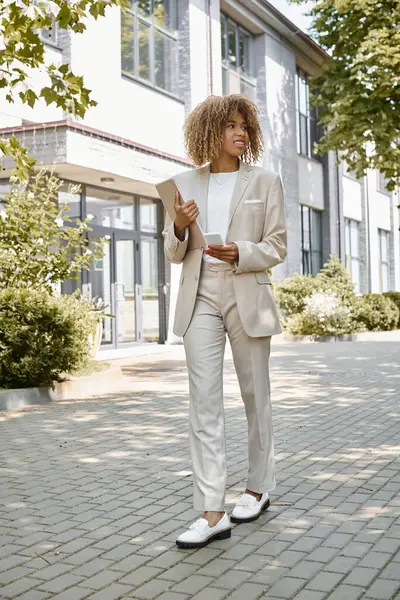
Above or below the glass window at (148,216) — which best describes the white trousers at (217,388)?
below

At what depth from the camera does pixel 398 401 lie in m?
9.24

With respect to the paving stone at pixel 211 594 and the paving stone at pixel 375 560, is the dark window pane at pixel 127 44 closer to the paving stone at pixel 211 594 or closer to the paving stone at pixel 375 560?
the paving stone at pixel 375 560

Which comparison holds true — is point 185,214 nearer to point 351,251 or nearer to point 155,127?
point 155,127

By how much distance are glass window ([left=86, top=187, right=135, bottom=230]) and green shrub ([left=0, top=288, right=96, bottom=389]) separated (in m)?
6.84

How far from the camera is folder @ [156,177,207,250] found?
14.0 feet

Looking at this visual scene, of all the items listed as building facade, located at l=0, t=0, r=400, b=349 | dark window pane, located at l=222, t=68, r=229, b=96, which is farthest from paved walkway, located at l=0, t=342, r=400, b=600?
dark window pane, located at l=222, t=68, r=229, b=96

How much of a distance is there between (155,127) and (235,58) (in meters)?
6.42

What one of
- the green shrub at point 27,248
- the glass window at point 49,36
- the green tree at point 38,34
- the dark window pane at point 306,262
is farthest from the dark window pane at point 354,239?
the green tree at point 38,34

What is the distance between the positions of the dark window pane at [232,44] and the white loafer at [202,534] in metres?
22.2

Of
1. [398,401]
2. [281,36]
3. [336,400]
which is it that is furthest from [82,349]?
[281,36]

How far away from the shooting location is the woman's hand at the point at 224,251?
411 cm

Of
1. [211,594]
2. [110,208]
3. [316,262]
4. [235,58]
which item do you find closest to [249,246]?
[211,594]

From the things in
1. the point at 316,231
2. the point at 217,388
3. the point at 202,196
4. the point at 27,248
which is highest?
the point at 316,231

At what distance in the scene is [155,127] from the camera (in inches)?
787
